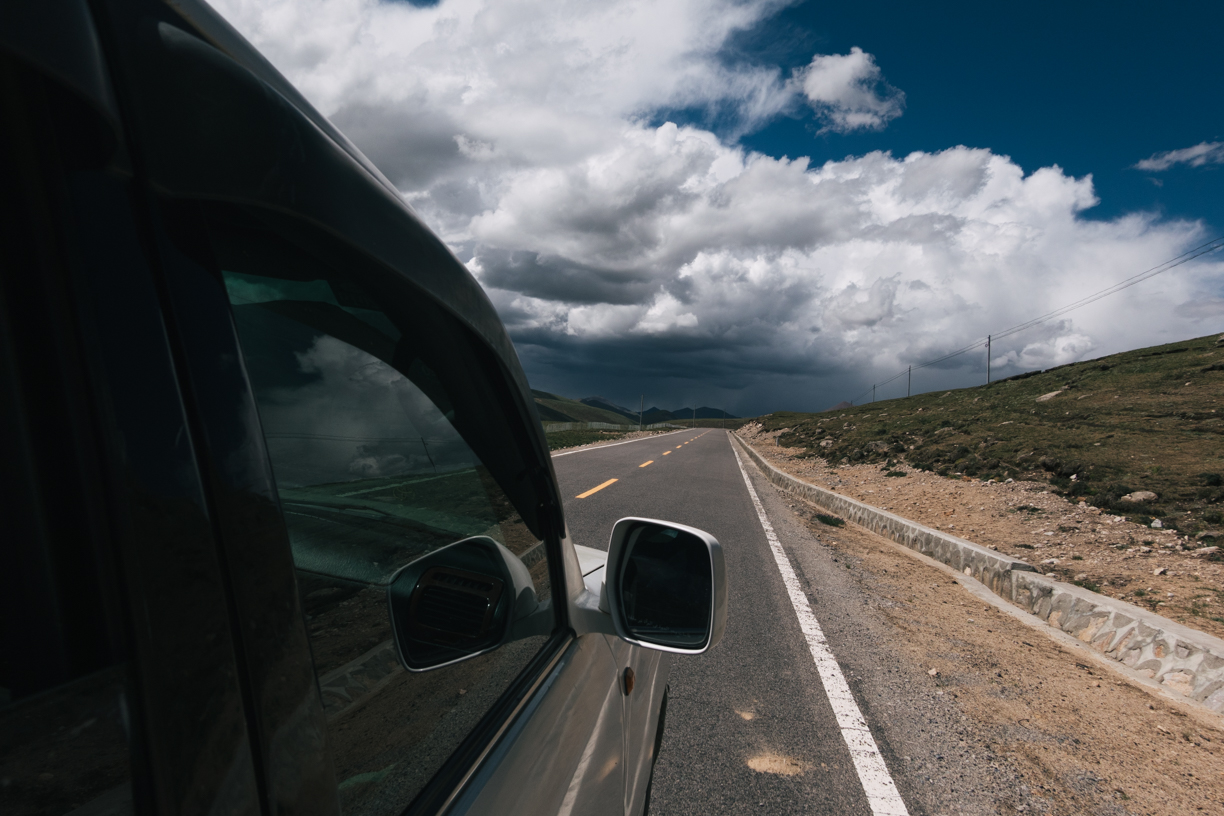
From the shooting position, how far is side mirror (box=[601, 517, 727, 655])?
1494 mm

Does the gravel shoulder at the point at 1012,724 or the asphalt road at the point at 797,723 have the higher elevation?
the asphalt road at the point at 797,723

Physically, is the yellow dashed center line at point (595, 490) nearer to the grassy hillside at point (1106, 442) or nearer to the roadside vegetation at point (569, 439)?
the roadside vegetation at point (569, 439)

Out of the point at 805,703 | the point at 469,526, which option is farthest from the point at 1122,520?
the point at 469,526

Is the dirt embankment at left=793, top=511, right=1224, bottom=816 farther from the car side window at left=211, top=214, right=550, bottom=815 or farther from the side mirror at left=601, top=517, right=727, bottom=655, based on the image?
the car side window at left=211, top=214, right=550, bottom=815

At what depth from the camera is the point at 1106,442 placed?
12383 millimetres

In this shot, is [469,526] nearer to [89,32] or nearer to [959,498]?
[89,32]

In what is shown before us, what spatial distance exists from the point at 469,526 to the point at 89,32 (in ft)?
3.12

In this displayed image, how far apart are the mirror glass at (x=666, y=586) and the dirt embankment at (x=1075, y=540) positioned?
5444 mm

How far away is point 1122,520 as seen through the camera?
7902 millimetres

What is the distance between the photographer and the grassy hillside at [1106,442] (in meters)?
8.72

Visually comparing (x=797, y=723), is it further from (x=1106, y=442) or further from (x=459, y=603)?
(x=1106, y=442)

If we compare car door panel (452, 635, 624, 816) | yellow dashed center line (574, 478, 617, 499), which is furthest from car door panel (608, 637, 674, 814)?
yellow dashed center line (574, 478, 617, 499)

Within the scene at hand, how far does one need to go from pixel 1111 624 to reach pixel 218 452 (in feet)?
18.4

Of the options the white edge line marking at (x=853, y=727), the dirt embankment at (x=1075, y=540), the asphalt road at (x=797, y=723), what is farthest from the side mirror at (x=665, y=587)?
the dirt embankment at (x=1075, y=540)
